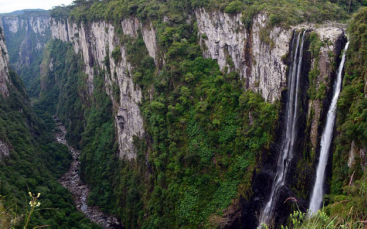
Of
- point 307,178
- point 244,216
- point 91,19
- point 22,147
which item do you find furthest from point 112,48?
point 307,178

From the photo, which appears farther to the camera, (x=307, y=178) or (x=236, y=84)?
(x=236, y=84)

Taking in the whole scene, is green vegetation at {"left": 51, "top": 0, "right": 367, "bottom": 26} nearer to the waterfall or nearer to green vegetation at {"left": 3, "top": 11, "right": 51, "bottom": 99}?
the waterfall

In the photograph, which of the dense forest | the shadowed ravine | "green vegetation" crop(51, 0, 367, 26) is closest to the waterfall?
the dense forest

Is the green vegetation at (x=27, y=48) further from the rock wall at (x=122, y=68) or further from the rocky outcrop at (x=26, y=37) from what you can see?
the rock wall at (x=122, y=68)

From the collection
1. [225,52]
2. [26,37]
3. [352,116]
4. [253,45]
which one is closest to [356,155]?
[352,116]

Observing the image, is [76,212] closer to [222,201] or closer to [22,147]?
[22,147]
